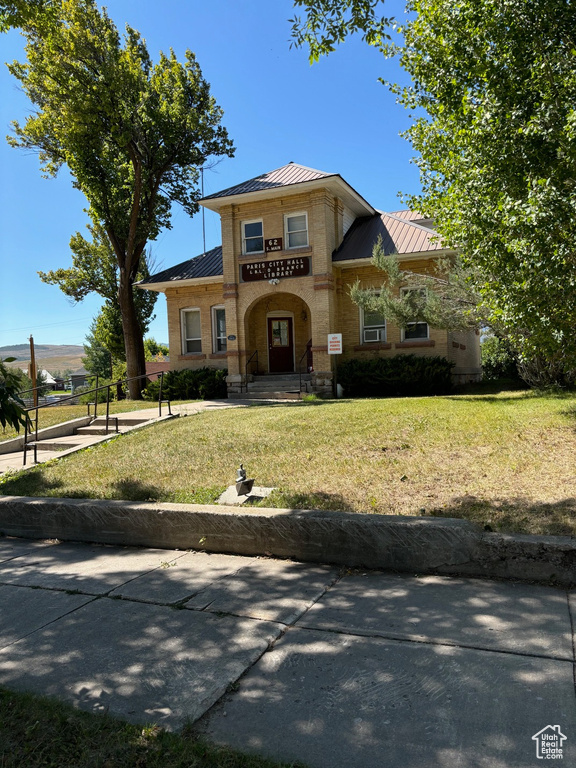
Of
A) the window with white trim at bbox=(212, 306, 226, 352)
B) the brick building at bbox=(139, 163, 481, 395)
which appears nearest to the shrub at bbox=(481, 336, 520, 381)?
the brick building at bbox=(139, 163, 481, 395)

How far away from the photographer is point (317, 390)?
1802 centimetres

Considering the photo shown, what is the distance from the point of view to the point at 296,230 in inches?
748

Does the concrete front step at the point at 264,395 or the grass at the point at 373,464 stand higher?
the concrete front step at the point at 264,395

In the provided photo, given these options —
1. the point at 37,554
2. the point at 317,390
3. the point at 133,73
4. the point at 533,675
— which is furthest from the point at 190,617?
the point at 133,73

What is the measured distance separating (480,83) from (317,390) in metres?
10.8

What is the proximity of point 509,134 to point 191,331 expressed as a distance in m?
16.6

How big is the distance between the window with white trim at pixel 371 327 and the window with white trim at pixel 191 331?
270 inches

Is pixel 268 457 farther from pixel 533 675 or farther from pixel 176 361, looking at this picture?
pixel 176 361

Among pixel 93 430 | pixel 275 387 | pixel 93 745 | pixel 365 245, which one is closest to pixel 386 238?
pixel 365 245

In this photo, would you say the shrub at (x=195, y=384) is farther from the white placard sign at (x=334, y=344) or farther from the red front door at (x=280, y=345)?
the white placard sign at (x=334, y=344)

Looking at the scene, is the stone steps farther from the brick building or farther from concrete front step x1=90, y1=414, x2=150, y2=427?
concrete front step x1=90, y1=414, x2=150, y2=427

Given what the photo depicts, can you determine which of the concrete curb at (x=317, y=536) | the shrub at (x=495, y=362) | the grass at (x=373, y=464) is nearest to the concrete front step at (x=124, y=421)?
the grass at (x=373, y=464)

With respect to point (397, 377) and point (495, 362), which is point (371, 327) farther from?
point (495, 362)

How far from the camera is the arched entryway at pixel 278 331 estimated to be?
69.8ft
